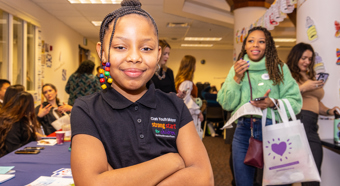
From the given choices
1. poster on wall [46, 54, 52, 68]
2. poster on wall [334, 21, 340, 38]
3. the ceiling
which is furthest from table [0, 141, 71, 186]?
poster on wall [46, 54, 52, 68]

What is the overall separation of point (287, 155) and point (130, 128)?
1290 millimetres

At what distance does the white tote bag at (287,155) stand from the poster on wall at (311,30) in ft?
4.18

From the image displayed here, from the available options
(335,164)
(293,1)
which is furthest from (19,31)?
(335,164)

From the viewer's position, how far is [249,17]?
5.42 metres

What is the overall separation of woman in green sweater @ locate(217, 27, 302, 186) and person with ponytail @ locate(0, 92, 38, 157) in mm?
1791

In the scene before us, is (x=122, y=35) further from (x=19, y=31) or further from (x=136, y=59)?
(x=19, y=31)

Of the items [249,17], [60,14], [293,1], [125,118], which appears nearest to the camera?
[125,118]

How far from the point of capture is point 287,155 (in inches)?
68.8

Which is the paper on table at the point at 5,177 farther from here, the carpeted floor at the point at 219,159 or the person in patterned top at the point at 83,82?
the person in patterned top at the point at 83,82

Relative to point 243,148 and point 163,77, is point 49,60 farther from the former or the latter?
point 243,148

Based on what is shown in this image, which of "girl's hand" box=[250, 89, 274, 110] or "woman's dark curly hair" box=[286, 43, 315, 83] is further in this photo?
"woman's dark curly hair" box=[286, 43, 315, 83]

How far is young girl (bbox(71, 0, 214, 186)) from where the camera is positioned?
0.80 m

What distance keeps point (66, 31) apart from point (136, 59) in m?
7.35

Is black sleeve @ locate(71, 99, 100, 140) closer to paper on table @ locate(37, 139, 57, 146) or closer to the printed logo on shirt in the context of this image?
the printed logo on shirt
